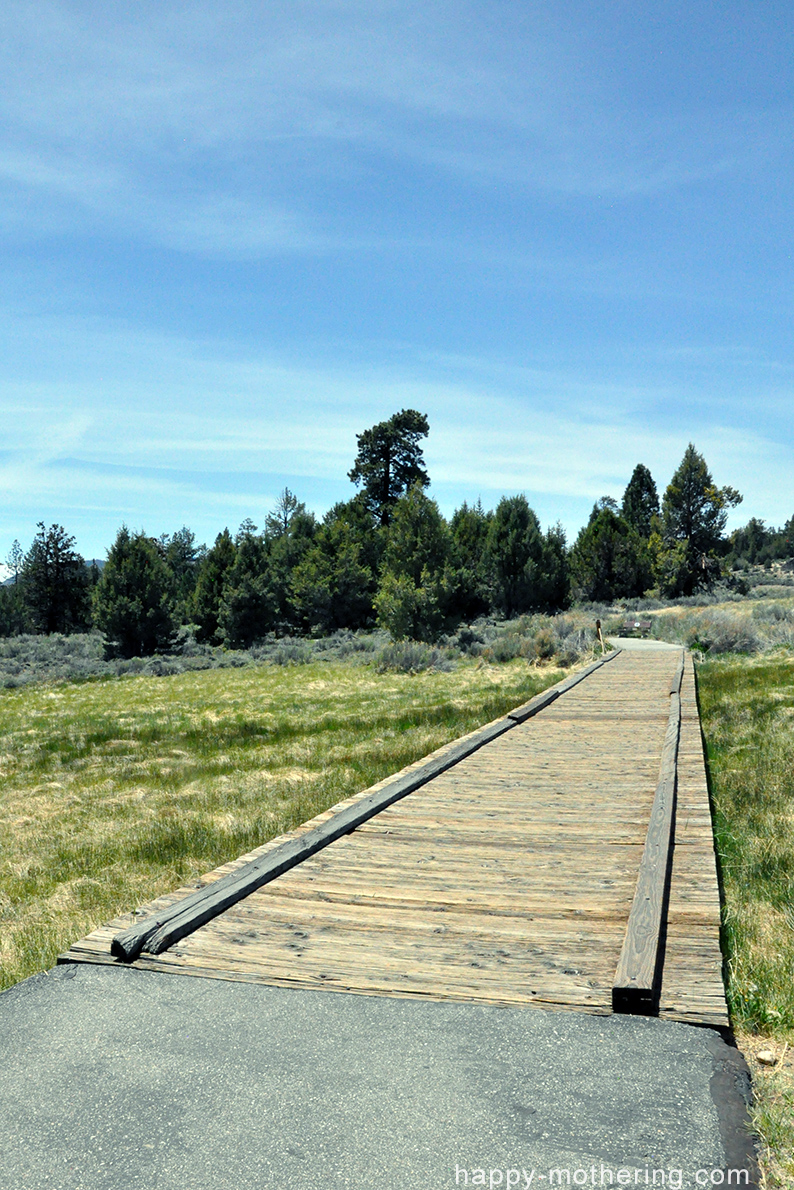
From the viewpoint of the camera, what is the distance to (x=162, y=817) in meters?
10.2

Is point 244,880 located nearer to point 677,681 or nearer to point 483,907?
point 483,907

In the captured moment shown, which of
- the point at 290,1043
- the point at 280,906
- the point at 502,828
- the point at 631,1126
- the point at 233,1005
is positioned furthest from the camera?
the point at 502,828

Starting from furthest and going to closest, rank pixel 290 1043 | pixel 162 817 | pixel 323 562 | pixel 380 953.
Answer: pixel 323 562
pixel 162 817
pixel 380 953
pixel 290 1043

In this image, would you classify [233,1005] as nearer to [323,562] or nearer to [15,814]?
[15,814]

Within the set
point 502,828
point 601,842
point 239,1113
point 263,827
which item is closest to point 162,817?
point 263,827

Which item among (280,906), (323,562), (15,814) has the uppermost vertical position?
(323,562)

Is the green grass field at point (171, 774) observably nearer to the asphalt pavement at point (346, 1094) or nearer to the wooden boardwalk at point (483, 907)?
the wooden boardwalk at point (483, 907)

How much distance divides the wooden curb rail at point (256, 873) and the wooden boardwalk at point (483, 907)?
0.23 ft

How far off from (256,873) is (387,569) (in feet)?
122

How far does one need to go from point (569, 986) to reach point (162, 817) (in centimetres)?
707

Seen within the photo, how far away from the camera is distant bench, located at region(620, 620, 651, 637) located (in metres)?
38.3

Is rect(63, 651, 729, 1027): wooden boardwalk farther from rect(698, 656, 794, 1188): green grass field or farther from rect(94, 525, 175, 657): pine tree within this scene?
rect(94, 525, 175, 657): pine tree

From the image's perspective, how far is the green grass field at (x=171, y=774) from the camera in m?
7.47

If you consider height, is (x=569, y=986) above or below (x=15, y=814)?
above
